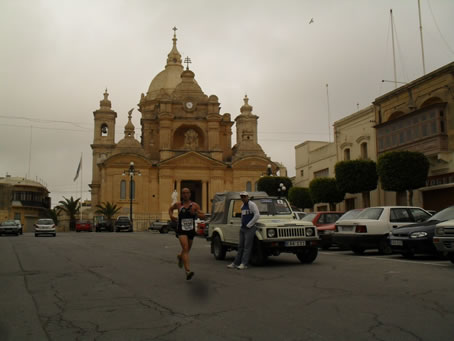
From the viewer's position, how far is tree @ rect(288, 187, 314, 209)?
42938mm

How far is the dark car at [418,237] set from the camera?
41.9 ft

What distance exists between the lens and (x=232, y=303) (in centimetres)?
703

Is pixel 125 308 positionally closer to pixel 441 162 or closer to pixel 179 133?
pixel 441 162

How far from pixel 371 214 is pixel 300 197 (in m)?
27.5

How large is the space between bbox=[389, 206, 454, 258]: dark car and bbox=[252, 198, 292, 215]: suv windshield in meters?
3.22

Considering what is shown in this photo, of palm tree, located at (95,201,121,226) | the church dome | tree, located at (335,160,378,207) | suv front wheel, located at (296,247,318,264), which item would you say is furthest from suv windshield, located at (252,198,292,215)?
the church dome

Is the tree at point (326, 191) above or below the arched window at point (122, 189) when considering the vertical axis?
below

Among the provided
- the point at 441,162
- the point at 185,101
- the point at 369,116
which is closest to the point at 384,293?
the point at 441,162

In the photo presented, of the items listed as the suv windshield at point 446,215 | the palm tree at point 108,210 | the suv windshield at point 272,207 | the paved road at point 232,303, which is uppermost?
the palm tree at point 108,210

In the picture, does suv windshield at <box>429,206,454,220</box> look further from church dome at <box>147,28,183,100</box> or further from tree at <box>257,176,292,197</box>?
church dome at <box>147,28,183,100</box>

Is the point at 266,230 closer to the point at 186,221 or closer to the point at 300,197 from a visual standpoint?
the point at 186,221

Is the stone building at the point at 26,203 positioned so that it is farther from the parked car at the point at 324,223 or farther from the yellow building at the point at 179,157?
the parked car at the point at 324,223

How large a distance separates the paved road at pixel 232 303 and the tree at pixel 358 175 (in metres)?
20.7

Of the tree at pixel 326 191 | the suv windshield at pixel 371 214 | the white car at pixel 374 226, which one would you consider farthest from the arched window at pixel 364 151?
the suv windshield at pixel 371 214
